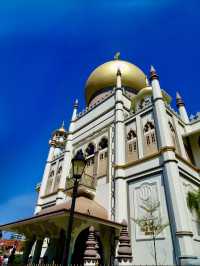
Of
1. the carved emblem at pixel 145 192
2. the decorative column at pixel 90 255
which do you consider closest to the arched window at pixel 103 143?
the carved emblem at pixel 145 192

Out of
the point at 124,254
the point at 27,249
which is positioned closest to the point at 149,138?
the point at 124,254

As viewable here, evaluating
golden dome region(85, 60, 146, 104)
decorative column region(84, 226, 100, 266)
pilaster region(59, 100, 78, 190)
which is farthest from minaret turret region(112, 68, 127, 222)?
pilaster region(59, 100, 78, 190)

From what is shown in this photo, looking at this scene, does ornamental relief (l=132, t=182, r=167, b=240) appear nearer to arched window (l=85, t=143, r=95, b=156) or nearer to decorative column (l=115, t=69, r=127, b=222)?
→ decorative column (l=115, t=69, r=127, b=222)

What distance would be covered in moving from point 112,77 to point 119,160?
35.6 ft

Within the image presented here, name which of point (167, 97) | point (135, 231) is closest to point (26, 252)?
point (135, 231)

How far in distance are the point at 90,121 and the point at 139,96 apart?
4629mm

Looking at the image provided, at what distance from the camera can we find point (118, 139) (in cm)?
1454

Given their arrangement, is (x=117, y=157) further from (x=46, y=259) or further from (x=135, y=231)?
(x=46, y=259)

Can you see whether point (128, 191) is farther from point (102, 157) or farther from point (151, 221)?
point (102, 157)

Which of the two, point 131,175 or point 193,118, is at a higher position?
point 193,118

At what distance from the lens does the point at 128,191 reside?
41.3 feet

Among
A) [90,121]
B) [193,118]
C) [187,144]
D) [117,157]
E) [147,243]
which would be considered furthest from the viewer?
[90,121]

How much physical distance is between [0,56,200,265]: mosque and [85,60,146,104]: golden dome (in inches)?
148

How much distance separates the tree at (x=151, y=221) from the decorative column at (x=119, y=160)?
3.62 feet
